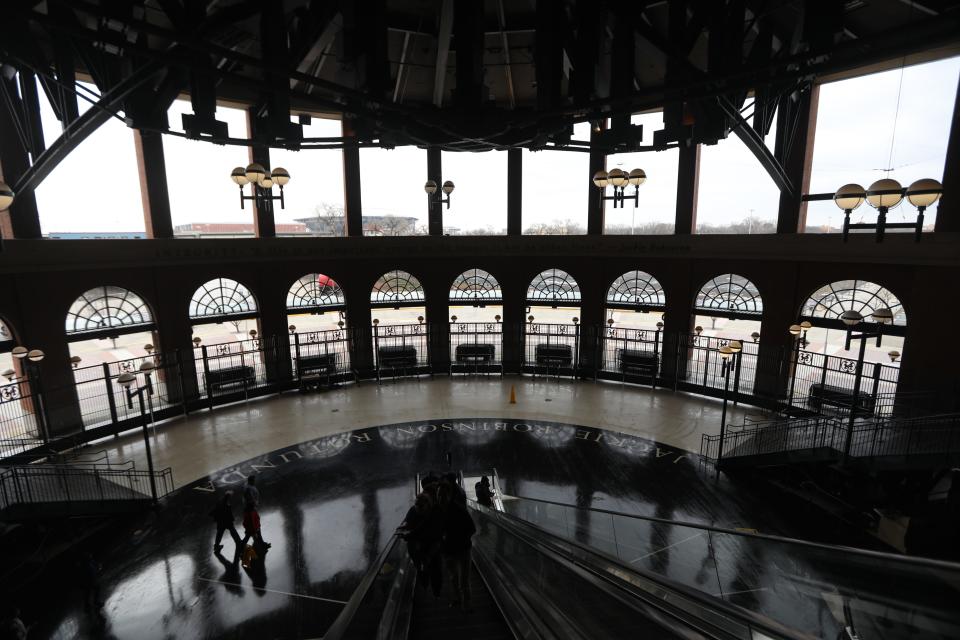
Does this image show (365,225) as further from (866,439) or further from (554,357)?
(866,439)

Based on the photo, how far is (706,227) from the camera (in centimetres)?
1780

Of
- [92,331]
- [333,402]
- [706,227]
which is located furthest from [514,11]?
[92,331]

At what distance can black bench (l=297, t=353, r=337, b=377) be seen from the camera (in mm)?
17359

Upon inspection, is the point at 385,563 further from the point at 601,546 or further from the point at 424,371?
the point at 424,371

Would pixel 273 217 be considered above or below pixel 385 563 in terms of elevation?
above

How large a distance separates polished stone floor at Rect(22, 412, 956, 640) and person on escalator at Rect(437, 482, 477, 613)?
256 cm

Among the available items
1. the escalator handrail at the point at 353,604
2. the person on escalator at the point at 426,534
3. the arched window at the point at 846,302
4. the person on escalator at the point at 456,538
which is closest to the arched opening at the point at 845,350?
the arched window at the point at 846,302

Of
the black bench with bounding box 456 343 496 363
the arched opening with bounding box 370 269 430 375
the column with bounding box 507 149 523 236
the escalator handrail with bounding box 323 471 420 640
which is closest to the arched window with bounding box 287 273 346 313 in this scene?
the arched opening with bounding box 370 269 430 375

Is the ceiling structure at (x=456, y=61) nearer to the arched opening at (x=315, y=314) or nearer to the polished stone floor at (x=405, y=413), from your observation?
the arched opening at (x=315, y=314)

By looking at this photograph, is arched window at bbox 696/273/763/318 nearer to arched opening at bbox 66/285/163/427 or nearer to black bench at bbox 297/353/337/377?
black bench at bbox 297/353/337/377

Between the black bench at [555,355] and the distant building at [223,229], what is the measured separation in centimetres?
1102

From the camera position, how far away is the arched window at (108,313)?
545 inches

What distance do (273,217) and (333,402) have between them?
7414mm

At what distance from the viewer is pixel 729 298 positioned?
16766mm
